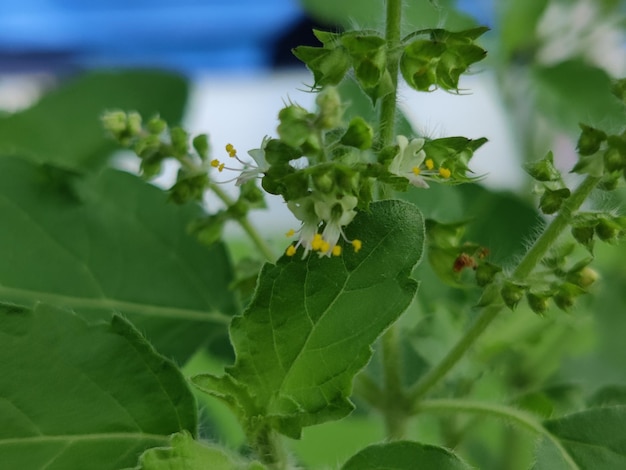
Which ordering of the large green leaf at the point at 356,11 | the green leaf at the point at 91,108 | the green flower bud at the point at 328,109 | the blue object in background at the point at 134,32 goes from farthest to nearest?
1. the blue object in background at the point at 134,32
2. the green leaf at the point at 91,108
3. the large green leaf at the point at 356,11
4. the green flower bud at the point at 328,109

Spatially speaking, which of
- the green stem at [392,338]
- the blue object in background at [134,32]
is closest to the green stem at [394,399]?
the green stem at [392,338]

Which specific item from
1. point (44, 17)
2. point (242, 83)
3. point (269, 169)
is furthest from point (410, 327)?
point (44, 17)

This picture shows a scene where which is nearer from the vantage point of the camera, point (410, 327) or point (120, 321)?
point (120, 321)

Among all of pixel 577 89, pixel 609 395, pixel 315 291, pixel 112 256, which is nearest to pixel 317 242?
pixel 315 291

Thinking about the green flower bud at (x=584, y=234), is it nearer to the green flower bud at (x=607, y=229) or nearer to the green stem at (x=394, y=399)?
the green flower bud at (x=607, y=229)

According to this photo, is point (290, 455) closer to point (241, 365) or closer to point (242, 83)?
point (241, 365)

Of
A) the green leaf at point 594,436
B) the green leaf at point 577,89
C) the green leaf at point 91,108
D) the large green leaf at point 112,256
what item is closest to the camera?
the green leaf at point 594,436
